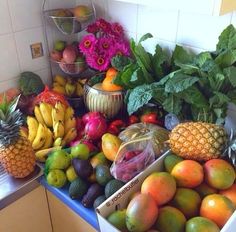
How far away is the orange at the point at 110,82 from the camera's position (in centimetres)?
A: 104

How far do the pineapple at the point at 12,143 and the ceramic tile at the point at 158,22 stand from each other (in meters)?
0.57

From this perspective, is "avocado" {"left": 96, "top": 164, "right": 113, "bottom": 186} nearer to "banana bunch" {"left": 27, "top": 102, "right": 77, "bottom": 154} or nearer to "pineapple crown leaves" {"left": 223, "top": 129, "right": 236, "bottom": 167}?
"banana bunch" {"left": 27, "top": 102, "right": 77, "bottom": 154}

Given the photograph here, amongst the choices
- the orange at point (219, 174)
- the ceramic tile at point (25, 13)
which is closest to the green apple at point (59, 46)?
Result: the ceramic tile at point (25, 13)

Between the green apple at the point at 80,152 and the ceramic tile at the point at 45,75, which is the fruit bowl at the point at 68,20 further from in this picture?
the green apple at the point at 80,152

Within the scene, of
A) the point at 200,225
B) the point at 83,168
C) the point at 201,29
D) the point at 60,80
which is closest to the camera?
the point at 200,225

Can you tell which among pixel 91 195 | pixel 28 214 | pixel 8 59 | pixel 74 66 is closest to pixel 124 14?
pixel 74 66

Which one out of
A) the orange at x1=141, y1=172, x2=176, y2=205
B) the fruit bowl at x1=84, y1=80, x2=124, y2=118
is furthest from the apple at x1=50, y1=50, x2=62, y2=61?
the orange at x1=141, y1=172, x2=176, y2=205

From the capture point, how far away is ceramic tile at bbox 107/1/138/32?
3.54 feet

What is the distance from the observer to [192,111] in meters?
0.91

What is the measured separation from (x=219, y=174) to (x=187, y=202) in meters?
0.11

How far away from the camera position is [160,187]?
26.0 inches

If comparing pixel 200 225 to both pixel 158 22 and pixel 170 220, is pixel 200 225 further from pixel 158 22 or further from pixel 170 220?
pixel 158 22

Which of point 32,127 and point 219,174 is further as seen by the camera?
point 32,127

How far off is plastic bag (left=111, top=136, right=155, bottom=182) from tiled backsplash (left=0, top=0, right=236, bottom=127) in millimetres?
382
